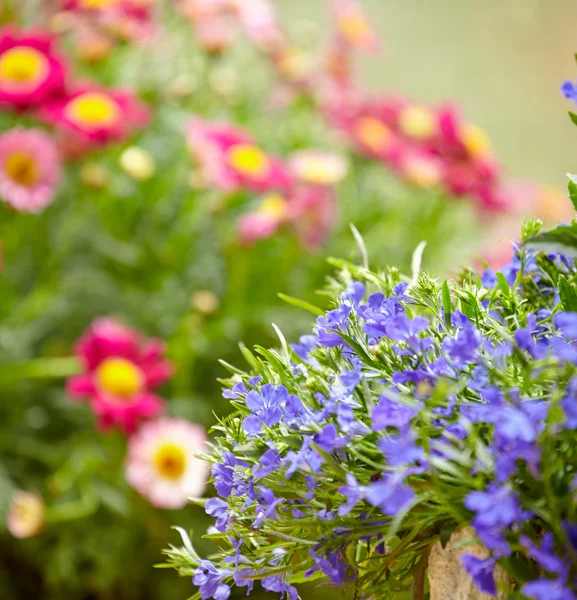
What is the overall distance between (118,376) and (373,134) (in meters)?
0.50

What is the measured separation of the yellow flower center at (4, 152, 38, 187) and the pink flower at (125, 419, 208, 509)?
0.28m

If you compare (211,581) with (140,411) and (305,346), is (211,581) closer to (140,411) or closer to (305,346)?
(305,346)

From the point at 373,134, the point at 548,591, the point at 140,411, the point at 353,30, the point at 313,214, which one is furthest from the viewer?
the point at 353,30

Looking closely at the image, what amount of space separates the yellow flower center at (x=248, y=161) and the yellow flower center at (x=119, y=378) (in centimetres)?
24

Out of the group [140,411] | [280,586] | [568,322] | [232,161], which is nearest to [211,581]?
[280,586]

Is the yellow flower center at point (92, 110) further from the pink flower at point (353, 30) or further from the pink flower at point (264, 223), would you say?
the pink flower at point (353, 30)

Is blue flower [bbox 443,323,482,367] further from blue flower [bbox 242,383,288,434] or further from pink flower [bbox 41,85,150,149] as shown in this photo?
pink flower [bbox 41,85,150,149]

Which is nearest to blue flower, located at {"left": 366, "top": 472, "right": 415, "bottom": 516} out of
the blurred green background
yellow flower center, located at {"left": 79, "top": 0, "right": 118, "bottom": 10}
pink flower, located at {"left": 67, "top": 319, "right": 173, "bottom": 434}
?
pink flower, located at {"left": 67, "top": 319, "right": 173, "bottom": 434}

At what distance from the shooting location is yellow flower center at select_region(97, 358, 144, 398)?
74 cm

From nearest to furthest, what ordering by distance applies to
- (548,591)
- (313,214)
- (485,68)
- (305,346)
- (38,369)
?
1. (548,591)
2. (305,346)
3. (38,369)
4. (313,214)
5. (485,68)

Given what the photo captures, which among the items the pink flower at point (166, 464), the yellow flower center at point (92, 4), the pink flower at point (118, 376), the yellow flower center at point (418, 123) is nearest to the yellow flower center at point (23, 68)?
the yellow flower center at point (92, 4)

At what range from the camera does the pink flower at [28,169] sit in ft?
2.54

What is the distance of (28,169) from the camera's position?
0.79 m

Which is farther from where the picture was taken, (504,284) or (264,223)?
(264,223)
